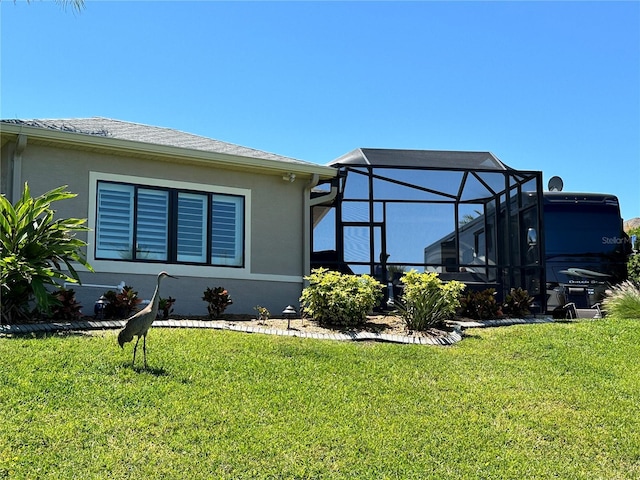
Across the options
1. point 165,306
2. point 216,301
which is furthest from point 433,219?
point 165,306

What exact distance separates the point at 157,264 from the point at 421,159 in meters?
5.51

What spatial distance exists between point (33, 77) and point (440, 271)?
314 inches

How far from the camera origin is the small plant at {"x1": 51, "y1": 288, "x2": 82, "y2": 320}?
31.5ft

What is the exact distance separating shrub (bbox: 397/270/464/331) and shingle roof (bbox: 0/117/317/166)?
3391 mm

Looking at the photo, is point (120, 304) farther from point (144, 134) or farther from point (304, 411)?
point (304, 411)

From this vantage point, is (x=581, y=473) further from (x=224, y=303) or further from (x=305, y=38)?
(x=305, y=38)

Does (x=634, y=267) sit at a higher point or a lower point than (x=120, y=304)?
higher

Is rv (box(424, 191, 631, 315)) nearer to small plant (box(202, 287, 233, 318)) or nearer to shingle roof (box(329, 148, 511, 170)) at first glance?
shingle roof (box(329, 148, 511, 170))

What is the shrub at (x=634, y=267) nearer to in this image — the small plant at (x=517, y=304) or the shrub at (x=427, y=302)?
the small plant at (x=517, y=304)

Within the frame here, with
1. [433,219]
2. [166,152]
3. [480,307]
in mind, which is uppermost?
[166,152]

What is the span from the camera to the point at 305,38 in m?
12.9

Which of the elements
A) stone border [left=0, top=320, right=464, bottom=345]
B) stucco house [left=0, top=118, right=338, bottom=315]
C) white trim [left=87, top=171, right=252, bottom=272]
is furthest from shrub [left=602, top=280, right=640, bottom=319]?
white trim [left=87, top=171, right=252, bottom=272]

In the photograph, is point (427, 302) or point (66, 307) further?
point (427, 302)

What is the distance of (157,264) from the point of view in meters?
11.4
